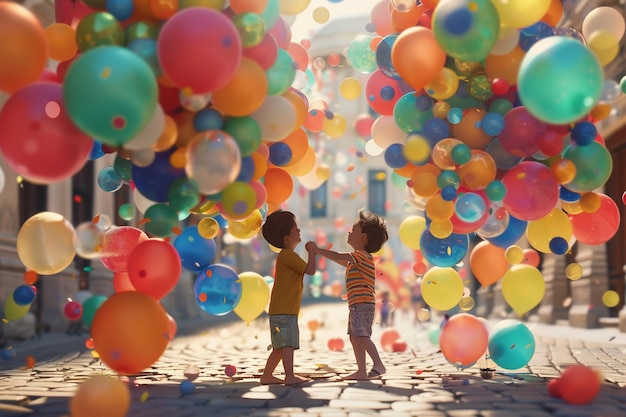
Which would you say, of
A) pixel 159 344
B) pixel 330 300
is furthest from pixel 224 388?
pixel 330 300

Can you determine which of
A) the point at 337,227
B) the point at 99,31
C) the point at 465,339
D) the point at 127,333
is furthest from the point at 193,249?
the point at 337,227

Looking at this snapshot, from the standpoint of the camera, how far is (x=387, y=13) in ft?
19.1

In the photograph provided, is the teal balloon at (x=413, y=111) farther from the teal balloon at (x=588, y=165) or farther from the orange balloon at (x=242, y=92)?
the orange balloon at (x=242, y=92)

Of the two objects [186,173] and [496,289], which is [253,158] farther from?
[496,289]

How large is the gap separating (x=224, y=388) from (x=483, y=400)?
75.2 inches

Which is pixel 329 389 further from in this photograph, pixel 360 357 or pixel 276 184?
pixel 276 184

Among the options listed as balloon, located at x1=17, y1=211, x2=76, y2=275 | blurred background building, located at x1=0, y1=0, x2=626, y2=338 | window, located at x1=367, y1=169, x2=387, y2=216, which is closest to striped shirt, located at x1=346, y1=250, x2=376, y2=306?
blurred background building, located at x1=0, y1=0, x2=626, y2=338

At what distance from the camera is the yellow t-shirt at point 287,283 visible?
530 centimetres

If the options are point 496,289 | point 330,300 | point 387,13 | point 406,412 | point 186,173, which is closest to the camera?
point 406,412

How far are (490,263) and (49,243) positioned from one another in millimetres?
3625

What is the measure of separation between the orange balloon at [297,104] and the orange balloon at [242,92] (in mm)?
865

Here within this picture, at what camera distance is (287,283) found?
211 inches

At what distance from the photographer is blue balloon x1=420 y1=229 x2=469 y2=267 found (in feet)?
18.0

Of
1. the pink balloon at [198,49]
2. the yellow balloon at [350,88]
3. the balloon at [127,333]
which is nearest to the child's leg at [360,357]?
the balloon at [127,333]
